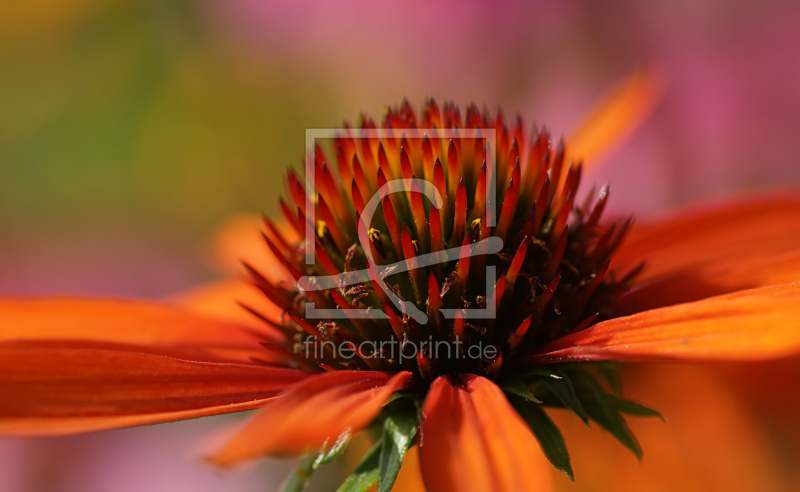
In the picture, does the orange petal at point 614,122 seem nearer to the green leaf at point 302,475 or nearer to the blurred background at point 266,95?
the green leaf at point 302,475

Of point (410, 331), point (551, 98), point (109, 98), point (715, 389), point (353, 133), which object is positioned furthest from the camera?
point (109, 98)

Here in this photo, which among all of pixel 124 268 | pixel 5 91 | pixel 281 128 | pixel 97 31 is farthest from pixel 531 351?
pixel 5 91

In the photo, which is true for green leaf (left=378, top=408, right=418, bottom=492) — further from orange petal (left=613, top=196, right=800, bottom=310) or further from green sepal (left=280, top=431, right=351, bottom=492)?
orange petal (left=613, top=196, right=800, bottom=310)

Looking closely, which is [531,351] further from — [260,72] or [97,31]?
[97,31]

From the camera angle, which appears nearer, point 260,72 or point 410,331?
point 410,331

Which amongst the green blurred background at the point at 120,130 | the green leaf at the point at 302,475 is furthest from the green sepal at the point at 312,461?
the green blurred background at the point at 120,130

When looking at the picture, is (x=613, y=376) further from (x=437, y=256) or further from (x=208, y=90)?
(x=208, y=90)

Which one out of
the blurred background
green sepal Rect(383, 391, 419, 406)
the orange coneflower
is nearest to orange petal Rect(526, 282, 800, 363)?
the orange coneflower
